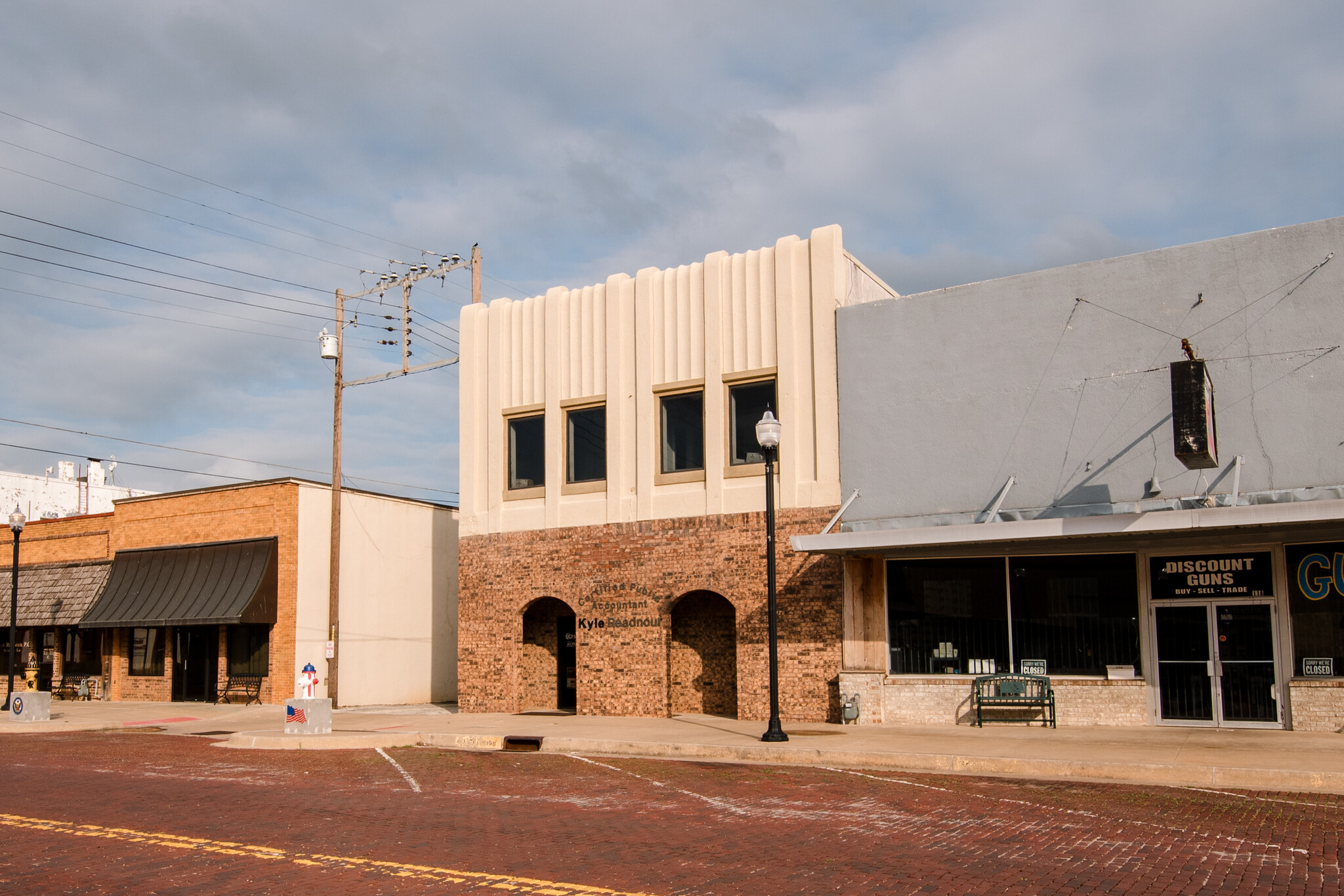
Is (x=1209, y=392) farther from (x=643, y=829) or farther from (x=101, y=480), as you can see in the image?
(x=101, y=480)

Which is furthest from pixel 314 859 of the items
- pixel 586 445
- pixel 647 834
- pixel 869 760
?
pixel 586 445

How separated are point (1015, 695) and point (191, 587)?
68.5 ft

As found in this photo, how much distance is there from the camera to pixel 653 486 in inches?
882

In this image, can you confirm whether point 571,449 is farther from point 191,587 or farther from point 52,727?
point 191,587

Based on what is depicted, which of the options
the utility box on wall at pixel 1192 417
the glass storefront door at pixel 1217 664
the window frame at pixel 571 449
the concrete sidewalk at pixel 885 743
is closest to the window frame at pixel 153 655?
the concrete sidewalk at pixel 885 743

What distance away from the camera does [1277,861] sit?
838 centimetres

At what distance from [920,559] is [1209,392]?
556 cm

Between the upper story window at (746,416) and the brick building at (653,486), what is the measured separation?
0.12 feet

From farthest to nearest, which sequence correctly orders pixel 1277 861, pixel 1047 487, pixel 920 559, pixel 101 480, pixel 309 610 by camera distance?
pixel 101 480, pixel 309 610, pixel 920 559, pixel 1047 487, pixel 1277 861

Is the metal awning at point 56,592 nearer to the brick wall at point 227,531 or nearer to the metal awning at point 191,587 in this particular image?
the metal awning at point 191,587

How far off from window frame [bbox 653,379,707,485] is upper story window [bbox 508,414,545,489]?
289cm

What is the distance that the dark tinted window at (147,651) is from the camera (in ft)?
99.7

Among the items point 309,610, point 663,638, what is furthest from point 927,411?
point 309,610

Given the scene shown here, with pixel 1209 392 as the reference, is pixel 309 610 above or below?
below
